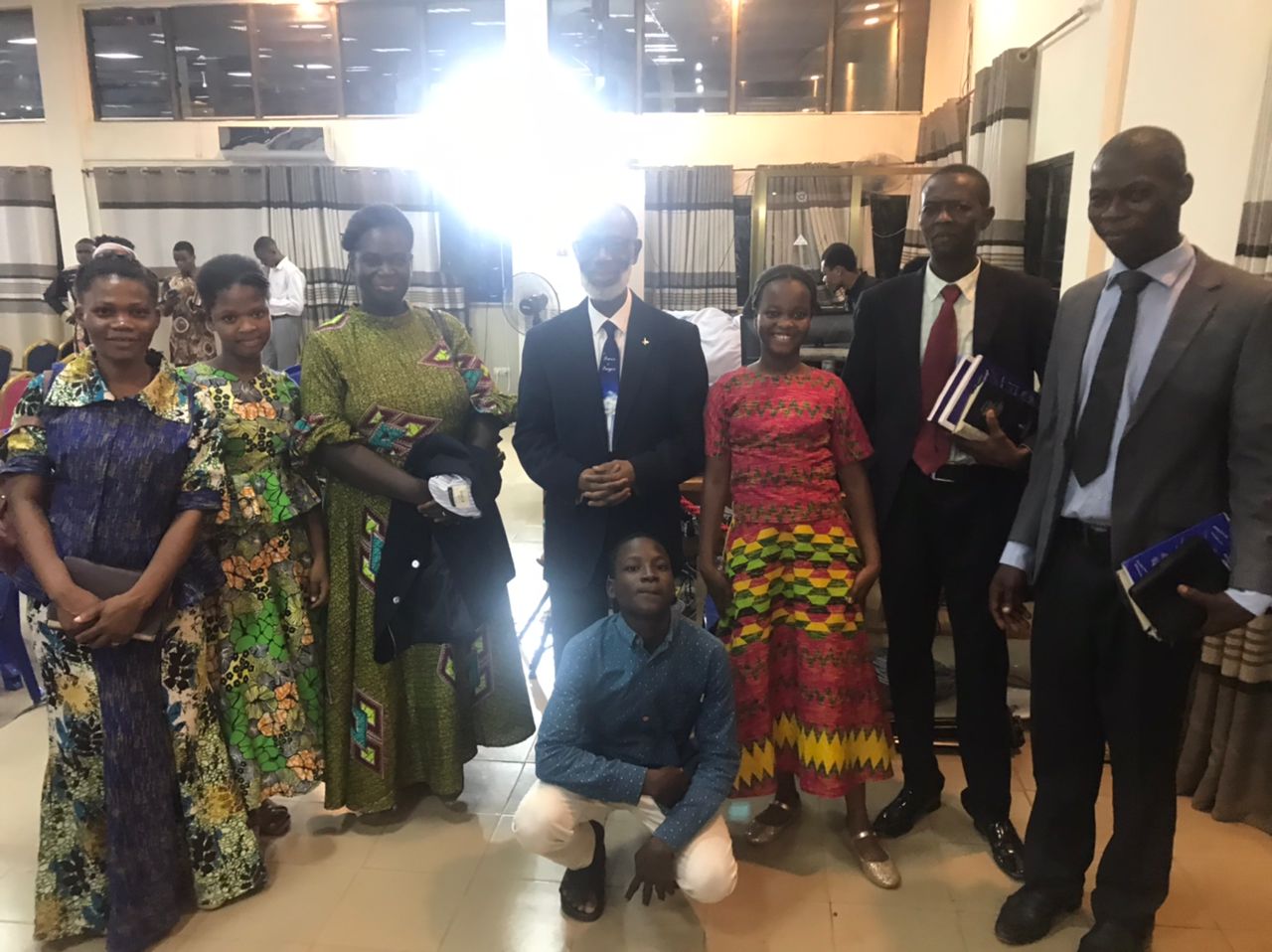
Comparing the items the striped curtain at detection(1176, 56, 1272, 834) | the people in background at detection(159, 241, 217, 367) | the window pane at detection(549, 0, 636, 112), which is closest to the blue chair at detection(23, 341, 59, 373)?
the people in background at detection(159, 241, 217, 367)

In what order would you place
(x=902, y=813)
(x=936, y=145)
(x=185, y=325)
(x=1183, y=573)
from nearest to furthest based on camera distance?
(x=1183, y=573)
(x=902, y=813)
(x=936, y=145)
(x=185, y=325)

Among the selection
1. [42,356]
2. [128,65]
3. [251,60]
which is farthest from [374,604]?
[128,65]

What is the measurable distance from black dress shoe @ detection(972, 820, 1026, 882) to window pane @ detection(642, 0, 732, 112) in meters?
6.81

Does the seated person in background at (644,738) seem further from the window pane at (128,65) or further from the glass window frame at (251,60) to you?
the window pane at (128,65)

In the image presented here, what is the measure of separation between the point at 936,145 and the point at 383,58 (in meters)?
5.00

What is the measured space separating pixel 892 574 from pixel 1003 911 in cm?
78

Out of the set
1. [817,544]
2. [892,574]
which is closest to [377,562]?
[817,544]

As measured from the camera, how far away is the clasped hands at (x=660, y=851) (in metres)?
1.76

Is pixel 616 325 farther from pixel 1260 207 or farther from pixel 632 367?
pixel 1260 207

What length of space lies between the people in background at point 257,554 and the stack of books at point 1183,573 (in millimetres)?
1831

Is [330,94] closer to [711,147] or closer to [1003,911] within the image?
[711,147]

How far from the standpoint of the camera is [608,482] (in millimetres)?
2043

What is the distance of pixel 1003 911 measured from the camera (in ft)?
6.47

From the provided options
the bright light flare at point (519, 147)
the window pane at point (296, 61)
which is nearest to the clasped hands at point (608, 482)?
the bright light flare at point (519, 147)
